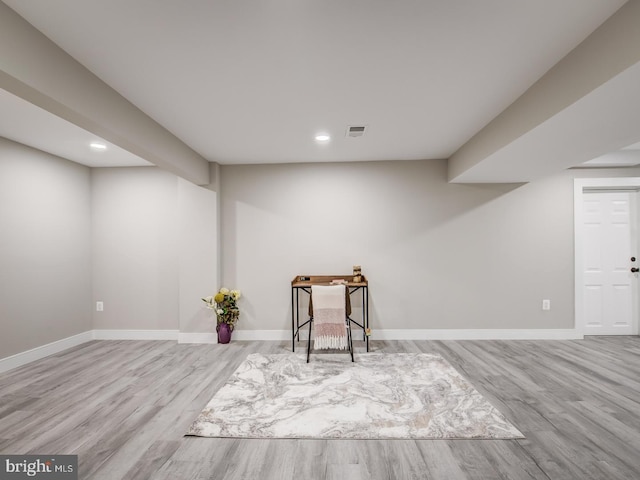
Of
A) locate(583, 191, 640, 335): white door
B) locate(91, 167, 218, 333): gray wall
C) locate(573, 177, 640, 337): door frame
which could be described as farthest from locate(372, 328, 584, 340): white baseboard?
locate(91, 167, 218, 333): gray wall

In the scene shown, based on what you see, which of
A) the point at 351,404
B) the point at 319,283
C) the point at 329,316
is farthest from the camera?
the point at 319,283

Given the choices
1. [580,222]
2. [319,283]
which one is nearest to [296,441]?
[319,283]

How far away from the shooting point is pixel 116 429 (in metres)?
2.14

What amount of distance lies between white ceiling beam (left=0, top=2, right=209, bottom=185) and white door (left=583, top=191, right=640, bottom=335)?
A: 17.6 ft

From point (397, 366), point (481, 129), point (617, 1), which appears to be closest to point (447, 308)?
point (397, 366)

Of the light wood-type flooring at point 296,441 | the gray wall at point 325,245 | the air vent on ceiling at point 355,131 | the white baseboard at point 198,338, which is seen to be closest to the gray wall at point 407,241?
the gray wall at point 325,245

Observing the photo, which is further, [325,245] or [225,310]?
[325,245]

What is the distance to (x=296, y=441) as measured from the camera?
6.59 ft

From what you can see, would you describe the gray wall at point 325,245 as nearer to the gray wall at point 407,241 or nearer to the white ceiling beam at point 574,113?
the gray wall at point 407,241

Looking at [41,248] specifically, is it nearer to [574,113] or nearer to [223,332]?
[223,332]

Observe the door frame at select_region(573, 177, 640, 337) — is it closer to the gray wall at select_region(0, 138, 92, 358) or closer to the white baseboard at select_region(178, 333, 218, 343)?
the white baseboard at select_region(178, 333, 218, 343)

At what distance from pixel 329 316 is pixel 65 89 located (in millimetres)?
2819

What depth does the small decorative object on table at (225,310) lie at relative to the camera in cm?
402

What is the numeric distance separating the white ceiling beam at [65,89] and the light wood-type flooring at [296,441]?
2.06 metres
